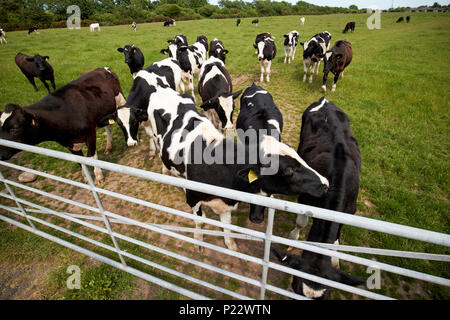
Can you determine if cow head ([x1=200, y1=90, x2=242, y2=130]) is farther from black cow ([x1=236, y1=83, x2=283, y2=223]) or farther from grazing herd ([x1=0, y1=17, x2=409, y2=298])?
black cow ([x1=236, y1=83, x2=283, y2=223])

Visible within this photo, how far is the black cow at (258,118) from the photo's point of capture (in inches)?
161

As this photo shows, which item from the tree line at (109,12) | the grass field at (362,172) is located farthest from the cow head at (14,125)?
the tree line at (109,12)

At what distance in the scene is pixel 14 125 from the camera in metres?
3.75

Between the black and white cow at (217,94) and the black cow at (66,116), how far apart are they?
2.63 m

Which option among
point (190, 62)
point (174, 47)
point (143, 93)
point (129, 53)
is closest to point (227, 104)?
point (143, 93)

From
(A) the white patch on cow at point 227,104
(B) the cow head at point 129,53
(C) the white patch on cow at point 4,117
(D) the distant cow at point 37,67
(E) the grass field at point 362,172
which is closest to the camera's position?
(E) the grass field at point 362,172

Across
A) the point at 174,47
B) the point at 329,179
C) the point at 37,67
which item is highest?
the point at 174,47

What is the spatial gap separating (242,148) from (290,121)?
4733mm

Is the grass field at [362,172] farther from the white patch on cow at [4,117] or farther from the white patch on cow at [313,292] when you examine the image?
the white patch on cow at [4,117]

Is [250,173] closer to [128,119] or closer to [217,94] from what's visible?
[128,119]

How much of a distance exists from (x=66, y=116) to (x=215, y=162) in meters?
3.60

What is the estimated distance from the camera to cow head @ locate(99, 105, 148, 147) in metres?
4.67

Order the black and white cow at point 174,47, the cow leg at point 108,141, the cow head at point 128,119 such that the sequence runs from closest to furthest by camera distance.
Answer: the cow head at point 128,119 → the cow leg at point 108,141 → the black and white cow at point 174,47
